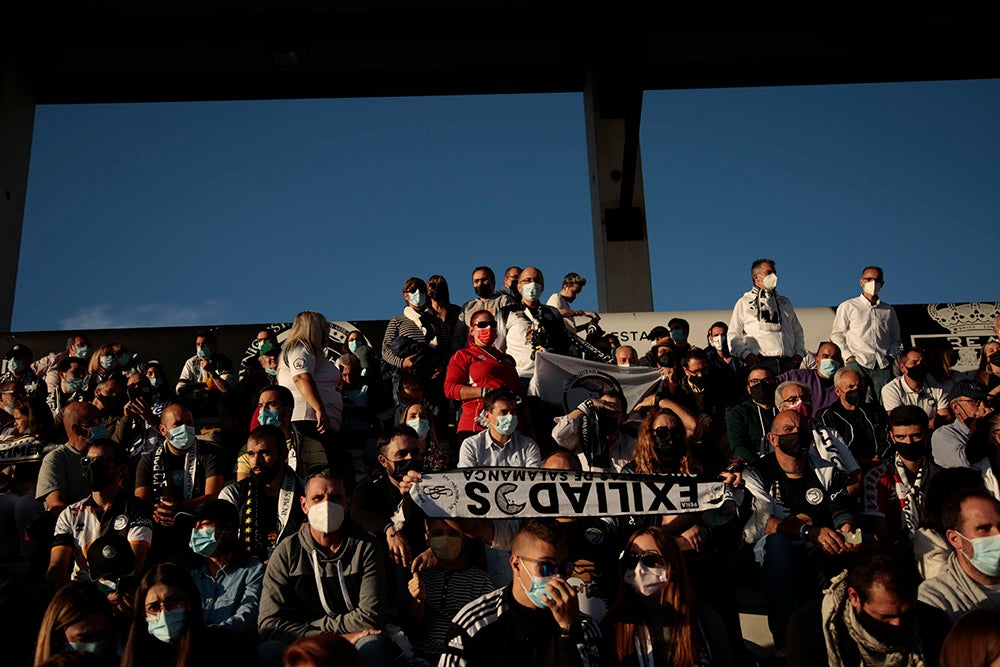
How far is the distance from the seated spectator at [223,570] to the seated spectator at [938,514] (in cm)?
366

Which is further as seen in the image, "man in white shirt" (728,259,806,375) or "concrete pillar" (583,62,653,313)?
"concrete pillar" (583,62,653,313)

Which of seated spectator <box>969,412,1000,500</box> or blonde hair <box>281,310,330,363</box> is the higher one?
blonde hair <box>281,310,330,363</box>

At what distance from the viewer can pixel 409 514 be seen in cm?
595

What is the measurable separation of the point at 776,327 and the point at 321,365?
5.42 meters

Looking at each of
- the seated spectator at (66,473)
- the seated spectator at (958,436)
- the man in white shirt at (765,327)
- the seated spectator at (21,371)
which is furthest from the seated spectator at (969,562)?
the seated spectator at (21,371)

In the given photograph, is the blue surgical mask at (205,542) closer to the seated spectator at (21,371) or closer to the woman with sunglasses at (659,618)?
the woman with sunglasses at (659,618)

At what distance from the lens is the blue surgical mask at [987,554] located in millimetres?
4949

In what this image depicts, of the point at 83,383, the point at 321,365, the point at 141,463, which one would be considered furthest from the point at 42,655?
the point at 83,383

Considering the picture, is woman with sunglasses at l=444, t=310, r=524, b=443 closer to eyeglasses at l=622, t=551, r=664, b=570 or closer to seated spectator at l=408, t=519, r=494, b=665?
seated spectator at l=408, t=519, r=494, b=665

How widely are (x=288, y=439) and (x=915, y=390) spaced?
5.87 m

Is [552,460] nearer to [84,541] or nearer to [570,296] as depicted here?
[84,541]

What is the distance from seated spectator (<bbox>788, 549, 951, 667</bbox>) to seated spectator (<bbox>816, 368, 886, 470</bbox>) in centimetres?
313

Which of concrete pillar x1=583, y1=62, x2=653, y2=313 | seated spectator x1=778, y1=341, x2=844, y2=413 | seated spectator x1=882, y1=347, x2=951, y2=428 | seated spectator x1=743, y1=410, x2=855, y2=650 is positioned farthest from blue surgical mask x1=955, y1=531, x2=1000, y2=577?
concrete pillar x1=583, y1=62, x2=653, y2=313

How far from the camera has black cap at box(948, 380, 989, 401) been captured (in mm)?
8770
